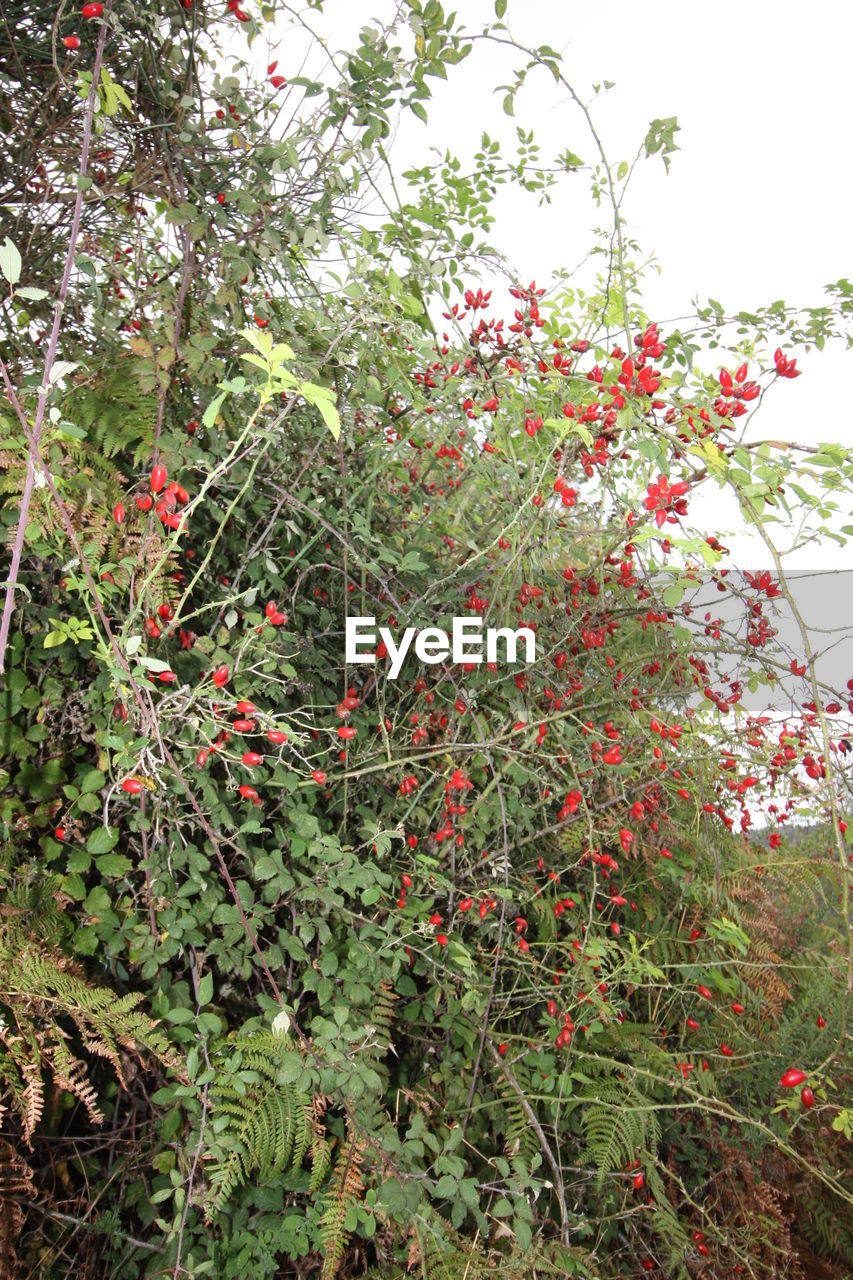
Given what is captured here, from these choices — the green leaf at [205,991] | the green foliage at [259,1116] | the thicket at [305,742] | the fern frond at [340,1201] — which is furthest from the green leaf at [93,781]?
the fern frond at [340,1201]

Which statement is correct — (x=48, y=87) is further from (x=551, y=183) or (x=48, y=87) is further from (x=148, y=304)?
(x=551, y=183)

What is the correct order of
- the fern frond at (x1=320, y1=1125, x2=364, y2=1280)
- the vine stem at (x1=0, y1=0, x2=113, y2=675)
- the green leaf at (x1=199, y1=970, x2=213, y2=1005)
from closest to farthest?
Answer: 1. the vine stem at (x1=0, y1=0, x2=113, y2=675)
2. the fern frond at (x1=320, y1=1125, x2=364, y2=1280)
3. the green leaf at (x1=199, y1=970, x2=213, y2=1005)

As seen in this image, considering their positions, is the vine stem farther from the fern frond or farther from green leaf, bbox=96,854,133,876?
the fern frond

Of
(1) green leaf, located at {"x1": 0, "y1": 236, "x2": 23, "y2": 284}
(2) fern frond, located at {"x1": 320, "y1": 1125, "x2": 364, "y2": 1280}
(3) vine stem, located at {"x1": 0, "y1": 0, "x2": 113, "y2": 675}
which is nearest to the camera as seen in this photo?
(1) green leaf, located at {"x1": 0, "y1": 236, "x2": 23, "y2": 284}

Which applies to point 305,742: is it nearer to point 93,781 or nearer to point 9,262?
point 93,781

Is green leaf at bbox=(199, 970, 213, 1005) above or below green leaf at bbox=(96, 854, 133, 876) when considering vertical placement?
below

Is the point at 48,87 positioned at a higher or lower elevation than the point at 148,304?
higher

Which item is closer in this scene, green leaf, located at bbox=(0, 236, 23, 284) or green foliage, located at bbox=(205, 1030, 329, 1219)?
green leaf, located at bbox=(0, 236, 23, 284)

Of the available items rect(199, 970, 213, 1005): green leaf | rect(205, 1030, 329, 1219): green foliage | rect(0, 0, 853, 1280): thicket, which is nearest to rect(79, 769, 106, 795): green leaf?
rect(0, 0, 853, 1280): thicket

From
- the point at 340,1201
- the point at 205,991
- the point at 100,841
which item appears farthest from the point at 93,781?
the point at 340,1201

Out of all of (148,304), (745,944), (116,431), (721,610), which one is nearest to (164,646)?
(116,431)

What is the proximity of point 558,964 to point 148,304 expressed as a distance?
67.3 inches

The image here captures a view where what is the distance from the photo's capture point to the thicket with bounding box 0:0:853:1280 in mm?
1486

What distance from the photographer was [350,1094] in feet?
4.74
